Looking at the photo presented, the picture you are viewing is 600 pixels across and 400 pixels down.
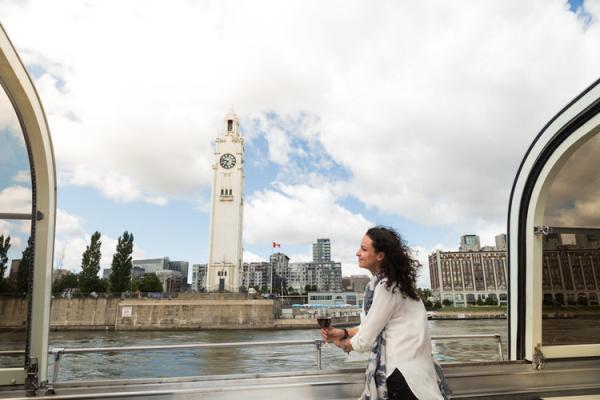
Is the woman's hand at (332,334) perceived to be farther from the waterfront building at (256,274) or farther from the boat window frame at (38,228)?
the waterfront building at (256,274)

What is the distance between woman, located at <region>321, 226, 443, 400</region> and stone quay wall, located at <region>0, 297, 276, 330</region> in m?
36.7

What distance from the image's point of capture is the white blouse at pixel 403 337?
153cm

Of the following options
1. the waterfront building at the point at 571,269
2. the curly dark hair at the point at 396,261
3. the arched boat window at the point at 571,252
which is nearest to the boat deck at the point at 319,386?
the arched boat window at the point at 571,252

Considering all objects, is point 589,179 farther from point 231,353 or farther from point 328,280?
point 328,280

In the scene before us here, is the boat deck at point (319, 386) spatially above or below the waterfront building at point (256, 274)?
below

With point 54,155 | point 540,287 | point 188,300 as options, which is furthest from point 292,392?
point 188,300

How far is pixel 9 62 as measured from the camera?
238 cm

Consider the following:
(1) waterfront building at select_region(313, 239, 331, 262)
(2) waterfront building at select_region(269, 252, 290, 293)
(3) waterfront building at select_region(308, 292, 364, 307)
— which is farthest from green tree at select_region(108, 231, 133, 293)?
(1) waterfront building at select_region(313, 239, 331, 262)

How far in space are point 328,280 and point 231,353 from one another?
11567 cm

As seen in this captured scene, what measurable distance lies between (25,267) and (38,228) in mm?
312

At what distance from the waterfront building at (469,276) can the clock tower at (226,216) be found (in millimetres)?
57925

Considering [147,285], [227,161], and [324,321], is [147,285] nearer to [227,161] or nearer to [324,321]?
[227,161]

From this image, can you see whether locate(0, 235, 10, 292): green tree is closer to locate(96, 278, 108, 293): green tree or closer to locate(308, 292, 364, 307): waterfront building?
locate(96, 278, 108, 293): green tree

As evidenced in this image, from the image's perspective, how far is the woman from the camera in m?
1.53
